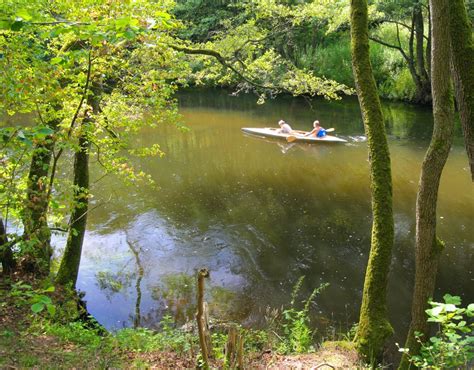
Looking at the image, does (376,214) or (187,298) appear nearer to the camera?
(376,214)

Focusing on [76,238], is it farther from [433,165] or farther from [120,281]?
[433,165]

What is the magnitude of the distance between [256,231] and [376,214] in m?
5.56

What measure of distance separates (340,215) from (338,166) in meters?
4.13

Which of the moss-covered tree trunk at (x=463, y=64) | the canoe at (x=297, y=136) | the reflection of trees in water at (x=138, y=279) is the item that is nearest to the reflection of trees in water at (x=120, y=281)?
the reflection of trees in water at (x=138, y=279)

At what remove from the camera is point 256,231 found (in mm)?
10469

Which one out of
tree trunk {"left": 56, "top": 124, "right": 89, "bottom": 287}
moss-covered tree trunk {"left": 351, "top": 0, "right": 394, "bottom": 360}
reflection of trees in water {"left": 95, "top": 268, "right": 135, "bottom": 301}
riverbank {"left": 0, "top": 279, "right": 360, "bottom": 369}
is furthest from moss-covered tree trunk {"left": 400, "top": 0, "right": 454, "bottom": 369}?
reflection of trees in water {"left": 95, "top": 268, "right": 135, "bottom": 301}

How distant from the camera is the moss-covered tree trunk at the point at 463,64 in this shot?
13.1 ft

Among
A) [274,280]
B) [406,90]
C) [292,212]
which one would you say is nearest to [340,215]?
[292,212]

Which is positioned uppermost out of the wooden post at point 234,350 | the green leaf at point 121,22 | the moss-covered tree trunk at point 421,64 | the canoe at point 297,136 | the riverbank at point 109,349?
the moss-covered tree trunk at point 421,64

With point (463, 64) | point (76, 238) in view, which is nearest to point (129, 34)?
point (463, 64)

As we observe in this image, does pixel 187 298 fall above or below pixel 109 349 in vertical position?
below

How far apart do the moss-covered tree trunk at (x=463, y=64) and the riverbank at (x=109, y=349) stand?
2394mm

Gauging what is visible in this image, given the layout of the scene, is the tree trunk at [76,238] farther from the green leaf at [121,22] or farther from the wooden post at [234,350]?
the green leaf at [121,22]

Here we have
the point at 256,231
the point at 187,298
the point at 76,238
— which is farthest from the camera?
the point at 256,231
